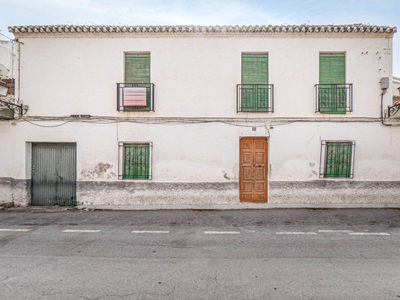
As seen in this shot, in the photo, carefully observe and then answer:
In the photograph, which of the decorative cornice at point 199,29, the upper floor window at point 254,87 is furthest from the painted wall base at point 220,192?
the decorative cornice at point 199,29

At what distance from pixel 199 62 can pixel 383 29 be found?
6282mm

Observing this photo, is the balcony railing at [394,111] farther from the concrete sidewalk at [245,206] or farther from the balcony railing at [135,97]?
the balcony railing at [135,97]

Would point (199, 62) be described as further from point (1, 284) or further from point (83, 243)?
point (1, 284)

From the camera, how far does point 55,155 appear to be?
8188mm

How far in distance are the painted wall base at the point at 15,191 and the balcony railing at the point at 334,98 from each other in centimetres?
1034

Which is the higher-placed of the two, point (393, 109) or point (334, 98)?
point (334, 98)

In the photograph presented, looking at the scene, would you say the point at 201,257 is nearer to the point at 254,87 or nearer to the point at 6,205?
the point at 254,87

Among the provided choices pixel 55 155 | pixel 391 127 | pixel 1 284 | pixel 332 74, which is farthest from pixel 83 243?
pixel 391 127

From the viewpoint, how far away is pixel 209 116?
8016 millimetres

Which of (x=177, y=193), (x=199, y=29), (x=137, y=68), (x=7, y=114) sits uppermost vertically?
(x=199, y=29)

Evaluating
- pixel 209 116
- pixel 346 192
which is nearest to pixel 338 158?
pixel 346 192

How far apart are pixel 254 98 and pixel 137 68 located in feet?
13.9

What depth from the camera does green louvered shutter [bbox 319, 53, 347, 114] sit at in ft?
26.1

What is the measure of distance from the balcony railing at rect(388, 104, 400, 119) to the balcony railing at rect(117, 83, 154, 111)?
803 centimetres
